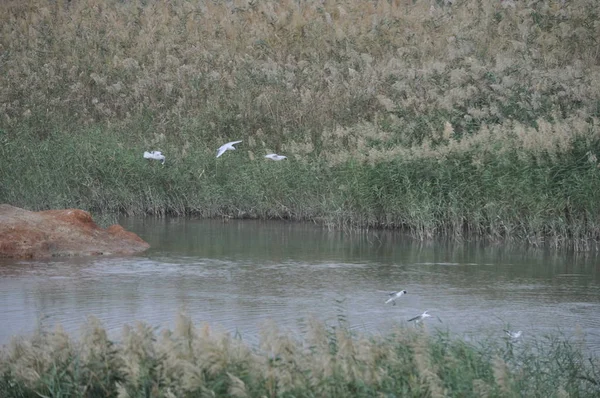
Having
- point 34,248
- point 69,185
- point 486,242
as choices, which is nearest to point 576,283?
point 486,242

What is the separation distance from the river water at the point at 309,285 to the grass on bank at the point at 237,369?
190cm

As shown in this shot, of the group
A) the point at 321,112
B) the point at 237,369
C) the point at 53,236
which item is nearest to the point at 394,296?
the point at 237,369

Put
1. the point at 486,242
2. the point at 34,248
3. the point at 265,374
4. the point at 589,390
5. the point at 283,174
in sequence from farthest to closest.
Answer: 1. the point at 283,174
2. the point at 486,242
3. the point at 34,248
4. the point at 589,390
5. the point at 265,374

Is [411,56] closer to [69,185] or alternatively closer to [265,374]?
[69,185]

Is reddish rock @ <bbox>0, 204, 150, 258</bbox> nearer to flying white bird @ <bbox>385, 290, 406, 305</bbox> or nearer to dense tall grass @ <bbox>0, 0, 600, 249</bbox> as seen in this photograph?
dense tall grass @ <bbox>0, 0, 600, 249</bbox>

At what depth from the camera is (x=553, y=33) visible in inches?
990

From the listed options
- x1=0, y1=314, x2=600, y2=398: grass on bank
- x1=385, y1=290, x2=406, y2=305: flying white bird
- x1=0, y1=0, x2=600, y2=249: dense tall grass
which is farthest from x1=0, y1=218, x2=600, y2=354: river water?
x1=0, y1=314, x2=600, y2=398: grass on bank

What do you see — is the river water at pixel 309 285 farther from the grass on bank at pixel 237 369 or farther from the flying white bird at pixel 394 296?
the grass on bank at pixel 237 369

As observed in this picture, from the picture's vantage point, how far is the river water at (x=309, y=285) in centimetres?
1023

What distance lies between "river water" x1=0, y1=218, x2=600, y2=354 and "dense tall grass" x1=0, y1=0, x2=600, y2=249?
822 millimetres

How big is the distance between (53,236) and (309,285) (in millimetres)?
4209

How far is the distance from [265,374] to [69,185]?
1492 cm

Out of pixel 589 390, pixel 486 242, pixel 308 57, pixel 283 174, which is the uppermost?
pixel 308 57

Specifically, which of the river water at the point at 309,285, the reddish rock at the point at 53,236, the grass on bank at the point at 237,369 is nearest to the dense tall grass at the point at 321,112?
the river water at the point at 309,285
